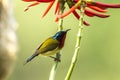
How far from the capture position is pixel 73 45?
217 centimetres

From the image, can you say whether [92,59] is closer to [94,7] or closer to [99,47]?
[99,47]

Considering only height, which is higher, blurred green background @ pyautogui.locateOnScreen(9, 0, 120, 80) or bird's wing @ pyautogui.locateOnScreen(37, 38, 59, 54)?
bird's wing @ pyautogui.locateOnScreen(37, 38, 59, 54)

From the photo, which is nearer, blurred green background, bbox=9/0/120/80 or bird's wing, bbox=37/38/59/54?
bird's wing, bbox=37/38/59/54

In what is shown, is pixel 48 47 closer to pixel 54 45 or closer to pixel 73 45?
pixel 54 45

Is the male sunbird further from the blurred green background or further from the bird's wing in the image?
the blurred green background

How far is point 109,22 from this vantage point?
7.51 ft

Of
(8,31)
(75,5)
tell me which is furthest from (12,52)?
(75,5)

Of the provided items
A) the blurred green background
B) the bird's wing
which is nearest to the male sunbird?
the bird's wing

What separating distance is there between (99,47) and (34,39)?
0.34 metres

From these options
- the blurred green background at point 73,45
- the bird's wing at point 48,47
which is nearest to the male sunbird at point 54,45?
the bird's wing at point 48,47

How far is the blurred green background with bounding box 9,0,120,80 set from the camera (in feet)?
7.10

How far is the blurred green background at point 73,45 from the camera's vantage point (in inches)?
85.2

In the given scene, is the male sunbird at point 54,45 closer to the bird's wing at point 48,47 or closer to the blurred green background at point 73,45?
the bird's wing at point 48,47

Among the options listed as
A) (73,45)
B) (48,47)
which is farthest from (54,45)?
(73,45)
